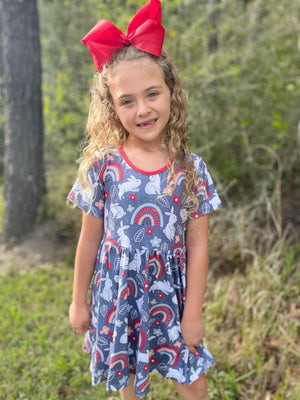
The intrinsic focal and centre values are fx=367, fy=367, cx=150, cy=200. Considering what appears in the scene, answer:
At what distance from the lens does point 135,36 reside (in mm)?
1358

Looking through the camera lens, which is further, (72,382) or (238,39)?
(238,39)

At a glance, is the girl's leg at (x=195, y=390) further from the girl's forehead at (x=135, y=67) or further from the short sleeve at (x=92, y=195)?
the girl's forehead at (x=135, y=67)

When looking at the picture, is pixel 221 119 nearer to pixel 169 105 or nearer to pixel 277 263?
pixel 277 263

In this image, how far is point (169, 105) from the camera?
1.46 m

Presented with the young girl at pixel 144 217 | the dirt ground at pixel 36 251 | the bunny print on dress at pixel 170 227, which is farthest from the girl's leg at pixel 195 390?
the dirt ground at pixel 36 251

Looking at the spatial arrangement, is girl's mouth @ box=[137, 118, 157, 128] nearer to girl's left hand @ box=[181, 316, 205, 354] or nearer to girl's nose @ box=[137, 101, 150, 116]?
girl's nose @ box=[137, 101, 150, 116]

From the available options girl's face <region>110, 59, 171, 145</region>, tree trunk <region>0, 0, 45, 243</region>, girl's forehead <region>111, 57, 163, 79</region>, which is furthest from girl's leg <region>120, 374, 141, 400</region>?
tree trunk <region>0, 0, 45, 243</region>

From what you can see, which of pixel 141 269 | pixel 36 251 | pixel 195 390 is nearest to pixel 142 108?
pixel 141 269

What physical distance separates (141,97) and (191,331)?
3.05ft

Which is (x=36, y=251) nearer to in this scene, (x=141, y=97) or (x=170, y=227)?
(x=170, y=227)

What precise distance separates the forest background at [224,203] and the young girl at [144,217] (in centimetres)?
67

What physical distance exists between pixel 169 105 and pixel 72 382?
1615mm

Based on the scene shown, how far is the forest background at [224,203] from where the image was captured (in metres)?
2.13

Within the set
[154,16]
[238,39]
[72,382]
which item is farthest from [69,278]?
[238,39]
